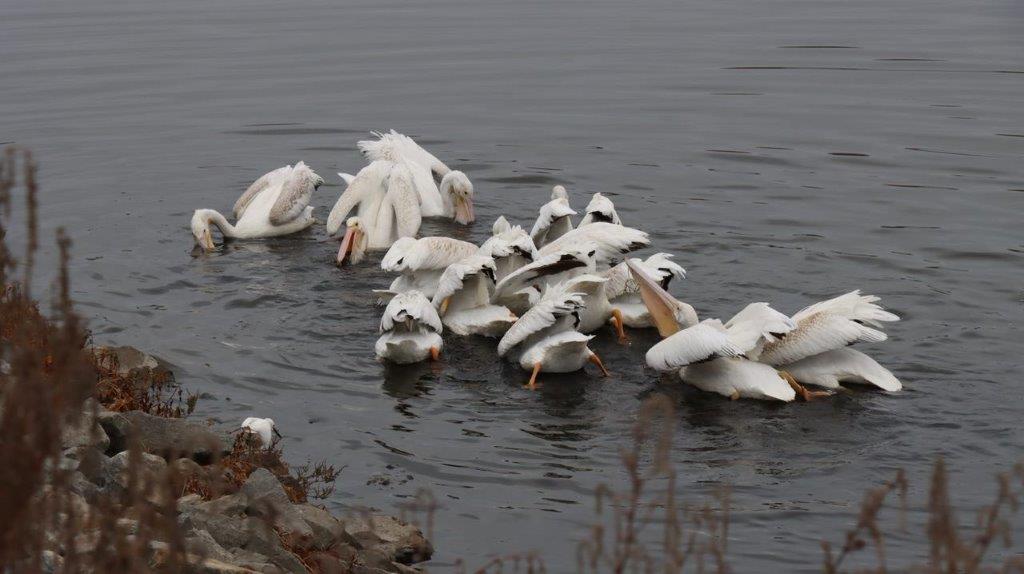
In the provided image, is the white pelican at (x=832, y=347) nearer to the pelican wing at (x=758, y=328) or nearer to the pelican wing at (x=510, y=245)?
the pelican wing at (x=758, y=328)

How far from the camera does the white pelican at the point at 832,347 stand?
8609mm

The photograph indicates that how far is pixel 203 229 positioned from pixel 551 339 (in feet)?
14.3

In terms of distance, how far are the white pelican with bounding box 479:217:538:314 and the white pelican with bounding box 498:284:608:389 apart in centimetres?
94

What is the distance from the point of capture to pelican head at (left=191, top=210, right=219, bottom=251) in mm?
12188

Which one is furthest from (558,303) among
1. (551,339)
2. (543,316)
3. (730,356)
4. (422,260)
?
(422,260)

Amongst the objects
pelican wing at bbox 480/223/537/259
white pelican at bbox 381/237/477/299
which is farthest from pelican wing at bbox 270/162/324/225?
pelican wing at bbox 480/223/537/259

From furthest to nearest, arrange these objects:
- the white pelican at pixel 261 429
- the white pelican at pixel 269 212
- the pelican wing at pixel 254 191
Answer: the pelican wing at pixel 254 191 < the white pelican at pixel 269 212 < the white pelican at pixel 261 429

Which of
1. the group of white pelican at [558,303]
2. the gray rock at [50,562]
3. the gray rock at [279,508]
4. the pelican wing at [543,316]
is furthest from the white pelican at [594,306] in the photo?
the gray rock at [50,562]

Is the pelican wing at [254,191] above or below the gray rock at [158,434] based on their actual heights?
above

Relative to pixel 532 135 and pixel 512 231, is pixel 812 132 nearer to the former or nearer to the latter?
pixel 532 135

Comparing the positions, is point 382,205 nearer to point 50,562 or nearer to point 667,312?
point 667,312

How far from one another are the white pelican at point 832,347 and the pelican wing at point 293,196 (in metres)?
5.35

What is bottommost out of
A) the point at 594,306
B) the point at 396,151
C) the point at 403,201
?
the point at 594,306

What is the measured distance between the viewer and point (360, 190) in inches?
502
